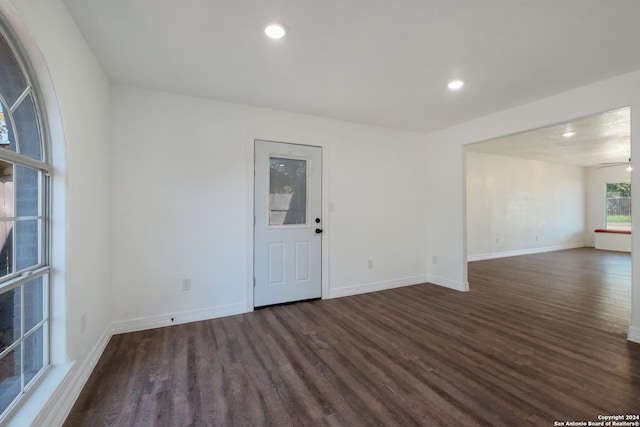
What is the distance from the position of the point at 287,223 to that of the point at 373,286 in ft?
5.49

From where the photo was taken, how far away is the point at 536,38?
2.09m

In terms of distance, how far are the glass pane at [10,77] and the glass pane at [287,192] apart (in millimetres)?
2289

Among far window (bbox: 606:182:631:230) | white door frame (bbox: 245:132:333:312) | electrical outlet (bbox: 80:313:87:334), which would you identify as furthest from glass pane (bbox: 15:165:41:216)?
far window (bbox: 606:182:631:230)

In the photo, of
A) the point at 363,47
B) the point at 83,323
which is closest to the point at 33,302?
the point at 83,323

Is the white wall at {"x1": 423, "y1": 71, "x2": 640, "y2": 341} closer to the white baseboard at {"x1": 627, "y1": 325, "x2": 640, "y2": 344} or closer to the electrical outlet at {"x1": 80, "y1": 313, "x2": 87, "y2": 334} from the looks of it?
the white baseboard at {"x1": 627, "y1": 325, "x2": 640, "y2": 344}

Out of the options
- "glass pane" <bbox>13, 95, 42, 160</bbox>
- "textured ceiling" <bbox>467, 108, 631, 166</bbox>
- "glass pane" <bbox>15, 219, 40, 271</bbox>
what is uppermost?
"textured ceiling" <bbox>467, 108, 631, 166</bbox>

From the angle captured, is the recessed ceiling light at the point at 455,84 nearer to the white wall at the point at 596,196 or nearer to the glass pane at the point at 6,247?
the glass pane at the point at 6,247

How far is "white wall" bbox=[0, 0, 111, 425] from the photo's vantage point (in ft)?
4.94

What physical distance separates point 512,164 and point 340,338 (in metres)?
7.06

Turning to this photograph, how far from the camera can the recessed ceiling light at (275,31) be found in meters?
1.97

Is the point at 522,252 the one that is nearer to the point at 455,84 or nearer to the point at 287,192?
the point at 455,84

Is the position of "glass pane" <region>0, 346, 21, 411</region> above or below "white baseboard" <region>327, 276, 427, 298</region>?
above

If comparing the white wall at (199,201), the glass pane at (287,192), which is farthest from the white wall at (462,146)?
the glass pane at (287,192)

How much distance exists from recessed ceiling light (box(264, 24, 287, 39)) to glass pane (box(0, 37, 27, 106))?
1412 mm
